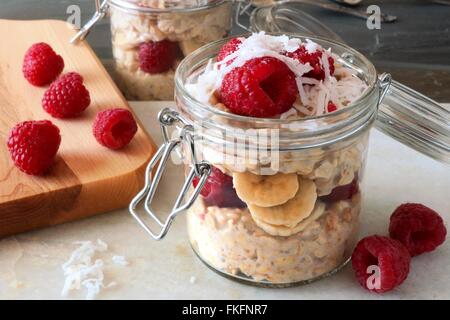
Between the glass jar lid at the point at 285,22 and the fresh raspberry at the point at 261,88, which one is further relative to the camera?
the glass jar lid at the point at 285,22

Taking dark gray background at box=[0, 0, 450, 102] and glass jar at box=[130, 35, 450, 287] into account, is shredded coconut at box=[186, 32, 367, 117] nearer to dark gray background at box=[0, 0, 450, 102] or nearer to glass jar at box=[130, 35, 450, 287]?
glass jar at box=[130, 35, 450, 287]

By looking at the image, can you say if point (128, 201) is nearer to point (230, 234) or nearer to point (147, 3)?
point (230, 234)

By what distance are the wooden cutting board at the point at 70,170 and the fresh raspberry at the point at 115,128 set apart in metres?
0.01

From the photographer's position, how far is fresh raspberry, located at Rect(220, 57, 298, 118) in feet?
2.19

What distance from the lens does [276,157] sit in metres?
0.66

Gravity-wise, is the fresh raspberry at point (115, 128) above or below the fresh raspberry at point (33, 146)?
below

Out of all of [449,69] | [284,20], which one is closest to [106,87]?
[284,20]

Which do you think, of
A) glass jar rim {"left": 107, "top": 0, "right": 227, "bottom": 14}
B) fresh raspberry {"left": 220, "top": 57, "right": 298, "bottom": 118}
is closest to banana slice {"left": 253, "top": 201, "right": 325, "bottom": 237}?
fresh raspberry {"left": 220, "top": 57, "right": 298, "bottom": 118}

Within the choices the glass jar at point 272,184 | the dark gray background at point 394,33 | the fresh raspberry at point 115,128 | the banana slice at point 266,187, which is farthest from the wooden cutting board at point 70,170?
the dark gray background at point 394,33

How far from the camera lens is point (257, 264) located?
73 cm

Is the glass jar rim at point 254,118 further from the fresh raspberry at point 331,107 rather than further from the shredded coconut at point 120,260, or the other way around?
the shredded coconut at point 120,260

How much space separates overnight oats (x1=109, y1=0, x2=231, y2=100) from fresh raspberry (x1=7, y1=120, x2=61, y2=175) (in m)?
0.30

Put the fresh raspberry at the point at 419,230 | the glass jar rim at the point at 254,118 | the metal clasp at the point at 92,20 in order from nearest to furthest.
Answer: the glass jar rim at the point at 254,118 < the fresh raspberry at the point at 419,230 < the metal clasp at the point at 92,20

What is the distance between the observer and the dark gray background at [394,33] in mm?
1508
